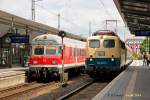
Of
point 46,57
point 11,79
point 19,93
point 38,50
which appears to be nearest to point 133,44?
point 38,50

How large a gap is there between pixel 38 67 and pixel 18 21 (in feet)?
47.5

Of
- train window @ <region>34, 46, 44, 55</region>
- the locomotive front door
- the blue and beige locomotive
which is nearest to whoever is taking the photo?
the blue and beige locomotive

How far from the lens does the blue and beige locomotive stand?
97.1 ft

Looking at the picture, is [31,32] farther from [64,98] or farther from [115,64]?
[64,98]

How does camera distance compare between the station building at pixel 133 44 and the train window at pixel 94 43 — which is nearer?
the train window at pixel 94 43

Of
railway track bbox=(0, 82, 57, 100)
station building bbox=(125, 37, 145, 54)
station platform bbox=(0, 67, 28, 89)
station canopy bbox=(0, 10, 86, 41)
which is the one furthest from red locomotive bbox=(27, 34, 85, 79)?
station building bbox=(125, 37, 145, 54)

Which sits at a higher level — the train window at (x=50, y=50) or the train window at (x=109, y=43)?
the train window at (x=109, y=43)

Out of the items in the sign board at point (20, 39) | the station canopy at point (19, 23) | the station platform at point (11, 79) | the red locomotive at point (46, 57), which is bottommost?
the station platform at point (11, 79)

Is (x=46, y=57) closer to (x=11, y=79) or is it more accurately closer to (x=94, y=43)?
(x=94, y=43)

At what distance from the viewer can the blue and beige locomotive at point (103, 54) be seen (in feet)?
97.1

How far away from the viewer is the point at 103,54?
29.9 m

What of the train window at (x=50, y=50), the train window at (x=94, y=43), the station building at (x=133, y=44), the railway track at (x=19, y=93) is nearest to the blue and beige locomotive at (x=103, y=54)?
the train window at (x=94, y=43)

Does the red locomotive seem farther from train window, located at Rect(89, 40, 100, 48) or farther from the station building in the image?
the station building

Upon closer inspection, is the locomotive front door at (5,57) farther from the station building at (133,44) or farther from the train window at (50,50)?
the station building at (133,44)
